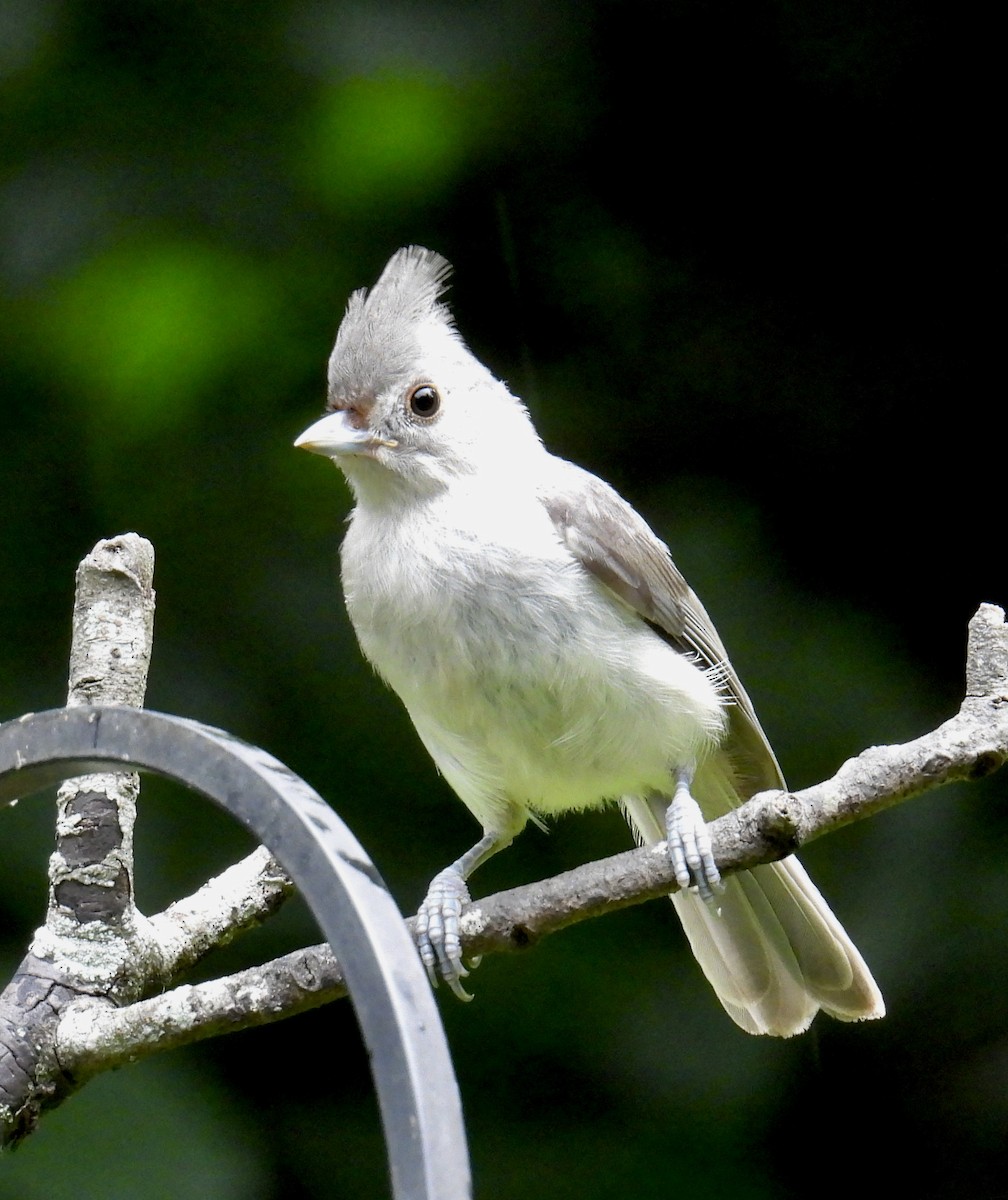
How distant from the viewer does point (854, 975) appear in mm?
2354

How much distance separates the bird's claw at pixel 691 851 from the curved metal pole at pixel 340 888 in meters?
0.63

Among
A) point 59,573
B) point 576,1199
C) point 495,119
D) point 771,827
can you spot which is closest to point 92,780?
point 771,827

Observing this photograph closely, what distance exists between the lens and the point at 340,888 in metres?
1.14

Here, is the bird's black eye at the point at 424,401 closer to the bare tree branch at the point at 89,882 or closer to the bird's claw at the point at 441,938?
the bare tree branch at the point at 89,882

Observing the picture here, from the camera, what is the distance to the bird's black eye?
2.32m

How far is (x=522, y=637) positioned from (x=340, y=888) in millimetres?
1000

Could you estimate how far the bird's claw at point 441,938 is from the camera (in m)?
2.02

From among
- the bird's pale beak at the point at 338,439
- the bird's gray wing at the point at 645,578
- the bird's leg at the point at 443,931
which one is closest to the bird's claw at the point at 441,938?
the bird's leg at the point at 443,931

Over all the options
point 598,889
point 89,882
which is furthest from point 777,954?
point 89,882

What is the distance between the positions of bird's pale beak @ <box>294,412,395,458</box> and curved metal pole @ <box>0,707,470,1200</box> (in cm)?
88

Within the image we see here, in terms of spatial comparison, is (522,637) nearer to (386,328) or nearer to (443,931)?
(443,931)

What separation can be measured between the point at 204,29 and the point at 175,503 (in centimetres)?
91

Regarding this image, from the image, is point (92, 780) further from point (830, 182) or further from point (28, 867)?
point (830, 182)

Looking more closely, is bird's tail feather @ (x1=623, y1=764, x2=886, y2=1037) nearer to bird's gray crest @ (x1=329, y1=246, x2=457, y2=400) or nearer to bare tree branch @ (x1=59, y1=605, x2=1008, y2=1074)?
bare tree branch @ (x1=59, y1=605, x2=1008, y2=1074)
